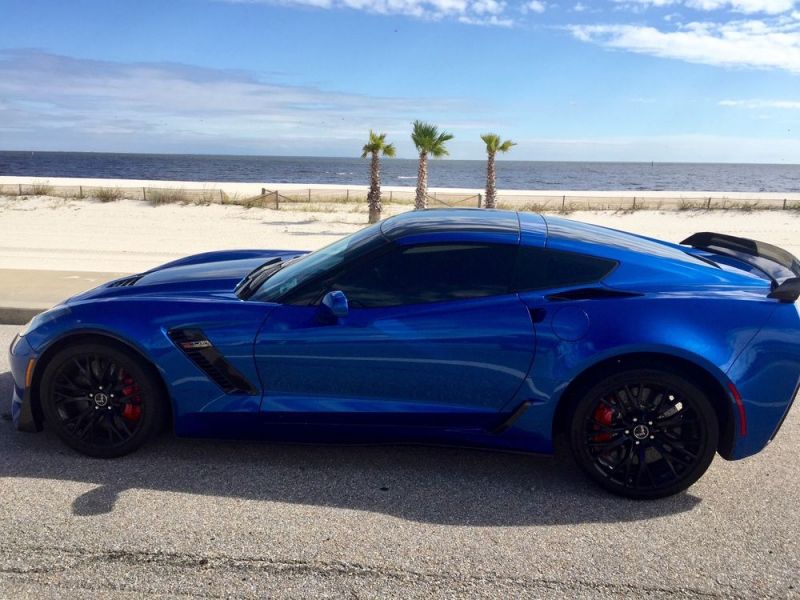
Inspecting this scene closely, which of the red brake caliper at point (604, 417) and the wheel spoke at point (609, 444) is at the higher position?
the red brake caliper at point (604, 417)

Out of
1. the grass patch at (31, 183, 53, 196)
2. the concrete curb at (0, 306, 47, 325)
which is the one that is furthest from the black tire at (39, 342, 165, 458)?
the grass patch at (31, 183, 53, 196)

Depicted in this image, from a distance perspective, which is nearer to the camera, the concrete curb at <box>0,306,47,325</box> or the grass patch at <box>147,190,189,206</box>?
the concrete curb at <box>0,306,47,325</box>

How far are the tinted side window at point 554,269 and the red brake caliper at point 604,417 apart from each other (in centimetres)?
67

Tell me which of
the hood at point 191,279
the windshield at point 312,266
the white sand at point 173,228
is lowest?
the white sand at point 173,228

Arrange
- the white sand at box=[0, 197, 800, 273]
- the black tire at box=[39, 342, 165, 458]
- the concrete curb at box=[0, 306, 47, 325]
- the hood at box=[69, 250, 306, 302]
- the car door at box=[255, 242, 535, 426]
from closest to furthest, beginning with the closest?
1. the car door at box=[255, 242, 535, 426]
2. the black tire at box=[39, 342, 165, 458]
3. the hood at box=[69, 250, 306, 302]
4. the concrete curb at box=[0, 306, 47, 325]
5. the white sand at box=[0, 197, 800, 273]

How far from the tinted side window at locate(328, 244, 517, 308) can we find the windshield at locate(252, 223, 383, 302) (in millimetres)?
171

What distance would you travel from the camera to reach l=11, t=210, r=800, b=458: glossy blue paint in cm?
373

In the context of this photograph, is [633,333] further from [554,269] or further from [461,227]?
[461,227]

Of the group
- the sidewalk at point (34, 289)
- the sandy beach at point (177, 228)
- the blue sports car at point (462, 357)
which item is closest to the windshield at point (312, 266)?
the blue sports car at point (462, 357)

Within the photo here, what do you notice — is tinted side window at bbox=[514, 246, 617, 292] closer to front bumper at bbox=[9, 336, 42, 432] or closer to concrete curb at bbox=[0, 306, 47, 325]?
front bumper at bbox=[9, 336, 42, 432]

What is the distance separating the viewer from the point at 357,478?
4047 mm

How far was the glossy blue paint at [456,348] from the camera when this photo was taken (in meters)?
3.73

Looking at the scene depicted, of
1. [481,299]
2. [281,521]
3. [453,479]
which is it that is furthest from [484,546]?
[481,299]

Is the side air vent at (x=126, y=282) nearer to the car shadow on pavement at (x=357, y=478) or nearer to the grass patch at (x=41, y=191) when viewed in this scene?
the car shadow on pavement at (x=357, y=478)
